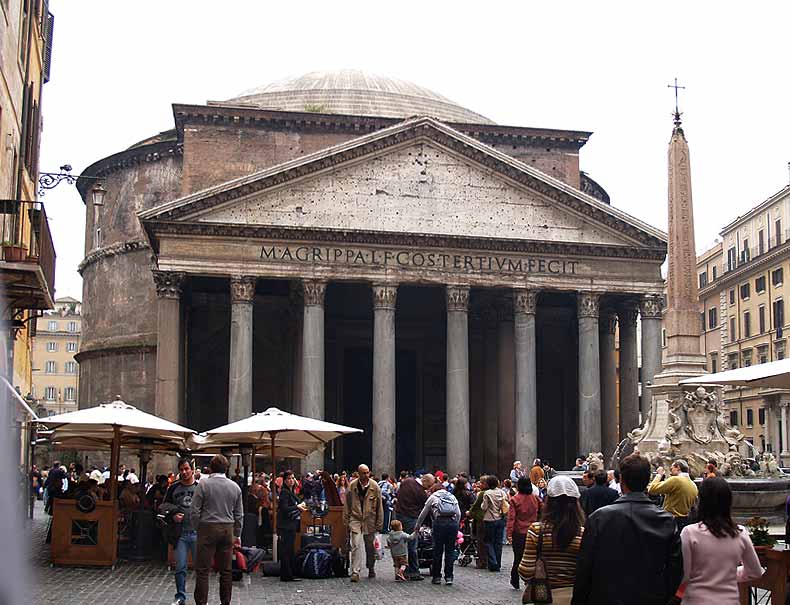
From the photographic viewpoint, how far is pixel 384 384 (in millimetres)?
29984

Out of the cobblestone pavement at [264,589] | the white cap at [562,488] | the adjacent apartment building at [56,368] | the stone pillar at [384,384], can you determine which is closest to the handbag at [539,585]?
the white cap at [562,488]

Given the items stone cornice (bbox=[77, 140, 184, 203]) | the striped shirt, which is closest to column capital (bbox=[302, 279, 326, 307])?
stone cornice (bbox=[77, 140, 184, 203])

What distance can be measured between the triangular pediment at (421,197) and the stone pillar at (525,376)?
1961 millimetres

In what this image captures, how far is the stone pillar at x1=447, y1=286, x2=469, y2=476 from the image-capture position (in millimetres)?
30281

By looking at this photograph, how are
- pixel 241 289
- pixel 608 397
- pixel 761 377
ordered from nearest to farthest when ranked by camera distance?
pixel 761 377 < pixel 241 289 < pixel 608 397

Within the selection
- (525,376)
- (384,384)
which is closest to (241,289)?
(384,384)

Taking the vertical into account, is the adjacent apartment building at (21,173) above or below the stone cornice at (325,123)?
below

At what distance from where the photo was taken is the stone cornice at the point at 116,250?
134 ft

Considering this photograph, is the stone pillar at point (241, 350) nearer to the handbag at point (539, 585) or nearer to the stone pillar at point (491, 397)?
the stone pillar at point (491, 397)

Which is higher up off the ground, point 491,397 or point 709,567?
point 491,397

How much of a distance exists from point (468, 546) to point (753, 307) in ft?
117

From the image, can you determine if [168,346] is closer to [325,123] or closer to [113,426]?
[325,123]

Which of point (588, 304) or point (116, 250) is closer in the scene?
point (588, 304)

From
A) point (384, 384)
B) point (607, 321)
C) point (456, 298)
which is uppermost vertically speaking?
point (456, 298)
